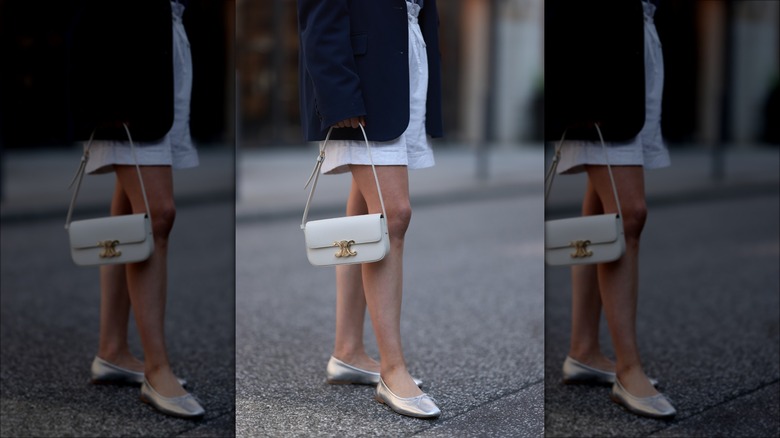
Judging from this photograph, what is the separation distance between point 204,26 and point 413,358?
154cm

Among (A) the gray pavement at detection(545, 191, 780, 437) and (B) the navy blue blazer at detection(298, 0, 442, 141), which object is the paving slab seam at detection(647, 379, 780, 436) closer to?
(A) the gray pavement at detection(545, 191, 780, 437)

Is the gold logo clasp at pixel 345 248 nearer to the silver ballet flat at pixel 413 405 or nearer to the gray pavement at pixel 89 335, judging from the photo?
the gray pavement at pixel 89 335

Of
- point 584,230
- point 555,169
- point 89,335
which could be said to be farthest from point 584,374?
point 89,335

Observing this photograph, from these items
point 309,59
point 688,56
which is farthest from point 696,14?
point 309,59

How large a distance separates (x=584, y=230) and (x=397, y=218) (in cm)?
54

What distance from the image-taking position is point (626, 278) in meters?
2.34

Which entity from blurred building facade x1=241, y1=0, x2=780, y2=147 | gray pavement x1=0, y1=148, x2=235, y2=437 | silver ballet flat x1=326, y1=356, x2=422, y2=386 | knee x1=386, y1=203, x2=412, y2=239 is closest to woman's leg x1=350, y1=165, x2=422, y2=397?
knee x1=386, y1=203, x2=412, y2=239

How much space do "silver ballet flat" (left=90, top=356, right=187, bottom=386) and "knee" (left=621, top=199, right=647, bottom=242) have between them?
1.13 m

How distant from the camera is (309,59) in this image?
2.54m

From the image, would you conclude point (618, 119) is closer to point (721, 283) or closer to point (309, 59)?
point (309, 59)

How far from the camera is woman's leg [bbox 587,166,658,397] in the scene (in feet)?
7.44

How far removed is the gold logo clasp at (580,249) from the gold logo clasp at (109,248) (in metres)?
1.04

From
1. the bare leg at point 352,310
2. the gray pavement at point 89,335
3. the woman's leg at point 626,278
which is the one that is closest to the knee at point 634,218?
the woman's leg at point 626,278

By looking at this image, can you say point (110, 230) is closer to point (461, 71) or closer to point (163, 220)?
point (163, 220)
